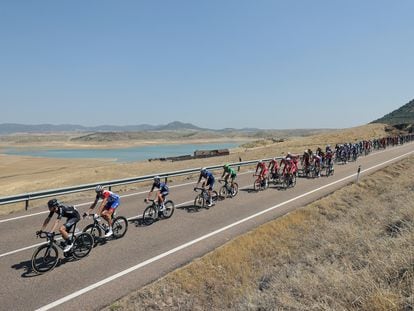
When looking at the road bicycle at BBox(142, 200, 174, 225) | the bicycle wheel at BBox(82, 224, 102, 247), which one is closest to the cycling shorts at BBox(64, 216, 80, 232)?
the bicycle wheel at BBox(82, 224, 102, 247)

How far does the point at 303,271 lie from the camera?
7551 millimetres

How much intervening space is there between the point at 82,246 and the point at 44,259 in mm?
1110

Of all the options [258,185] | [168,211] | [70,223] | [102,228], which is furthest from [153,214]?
[258,185]

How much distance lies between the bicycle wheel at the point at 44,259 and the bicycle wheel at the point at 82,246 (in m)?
0.65

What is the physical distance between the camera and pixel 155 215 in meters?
13.5

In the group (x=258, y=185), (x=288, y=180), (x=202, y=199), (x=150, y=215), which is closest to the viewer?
(x=150, y=215)

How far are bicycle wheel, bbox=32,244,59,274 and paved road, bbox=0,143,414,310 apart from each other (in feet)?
0.56

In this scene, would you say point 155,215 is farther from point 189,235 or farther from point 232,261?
point 232,261

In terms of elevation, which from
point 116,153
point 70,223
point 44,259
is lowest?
point 116,153

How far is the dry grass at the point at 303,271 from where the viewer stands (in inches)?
214

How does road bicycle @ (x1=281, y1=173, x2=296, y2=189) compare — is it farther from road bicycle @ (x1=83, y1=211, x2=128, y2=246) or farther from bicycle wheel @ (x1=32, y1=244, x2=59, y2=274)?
bicycle wheel @ (x1=32, y1=244, x2=59, y2=274)

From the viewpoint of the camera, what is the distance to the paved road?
7492 mm

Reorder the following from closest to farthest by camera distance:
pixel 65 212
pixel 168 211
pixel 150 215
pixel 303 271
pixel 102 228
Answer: pixel 303 271 → pixel 65 212 → pixel 102 228 → pixel 150 215 → pixel 168 211

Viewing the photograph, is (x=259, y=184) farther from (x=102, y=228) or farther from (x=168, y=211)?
(x=102, y=228)
